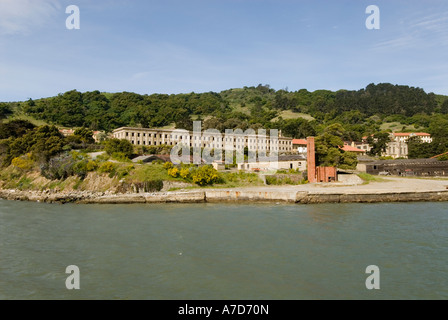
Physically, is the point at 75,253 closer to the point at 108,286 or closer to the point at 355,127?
the point at 108,286

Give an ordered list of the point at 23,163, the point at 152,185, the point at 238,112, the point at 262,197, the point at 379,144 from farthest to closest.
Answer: the point at 238,112
the point at 379,144
the point at 23,163
the point at 152,185
the point at 262,197

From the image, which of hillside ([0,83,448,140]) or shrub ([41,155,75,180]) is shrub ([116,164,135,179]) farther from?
hillside ([0,83,448,140])

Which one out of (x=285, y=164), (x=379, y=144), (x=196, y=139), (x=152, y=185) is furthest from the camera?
(x=379, y=144)

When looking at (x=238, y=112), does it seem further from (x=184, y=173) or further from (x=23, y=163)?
(x=184, y=173)

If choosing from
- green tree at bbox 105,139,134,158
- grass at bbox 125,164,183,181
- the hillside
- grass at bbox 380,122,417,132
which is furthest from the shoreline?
grass at bbox 380,122,417,132

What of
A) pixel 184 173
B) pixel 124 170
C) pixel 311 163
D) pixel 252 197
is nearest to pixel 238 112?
pixel 311 163

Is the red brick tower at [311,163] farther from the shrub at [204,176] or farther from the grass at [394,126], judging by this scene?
the grass at [394,126]

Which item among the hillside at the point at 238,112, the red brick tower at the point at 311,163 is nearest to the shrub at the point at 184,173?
the red brick tower at the point at 311,163

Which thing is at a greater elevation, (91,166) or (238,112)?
(238,112)
